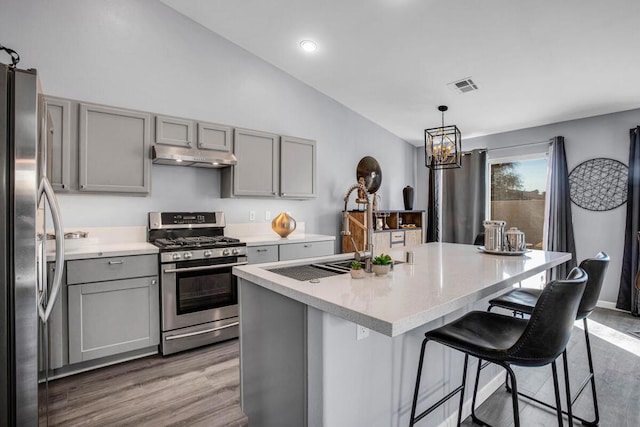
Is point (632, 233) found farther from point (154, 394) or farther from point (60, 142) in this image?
point (60, 142)

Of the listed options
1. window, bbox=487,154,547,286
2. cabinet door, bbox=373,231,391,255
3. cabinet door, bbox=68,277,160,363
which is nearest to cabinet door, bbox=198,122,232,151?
cabinet door, bbox=68,277,160,363

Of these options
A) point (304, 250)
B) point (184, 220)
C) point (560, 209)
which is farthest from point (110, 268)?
point (560, 209)

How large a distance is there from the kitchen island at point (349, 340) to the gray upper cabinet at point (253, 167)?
73.0 inches

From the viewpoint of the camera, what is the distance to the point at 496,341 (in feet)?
4.70

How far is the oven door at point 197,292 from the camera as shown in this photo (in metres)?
2.79

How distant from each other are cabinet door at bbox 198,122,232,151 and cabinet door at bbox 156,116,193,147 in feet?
0.34

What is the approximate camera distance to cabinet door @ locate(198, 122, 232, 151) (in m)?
3.29

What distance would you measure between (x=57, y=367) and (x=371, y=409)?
229 centimetres

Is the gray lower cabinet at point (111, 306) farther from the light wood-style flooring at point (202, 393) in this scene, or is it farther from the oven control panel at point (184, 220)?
the oven control panel at point (184, 220)

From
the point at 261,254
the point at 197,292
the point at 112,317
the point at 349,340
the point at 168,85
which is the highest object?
the point at 168,85

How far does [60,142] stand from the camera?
2.62 m

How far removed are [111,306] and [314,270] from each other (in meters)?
1.81

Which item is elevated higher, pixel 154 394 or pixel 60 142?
pixel 60 142

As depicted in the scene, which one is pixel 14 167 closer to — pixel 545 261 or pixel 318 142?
pixel 545 261
